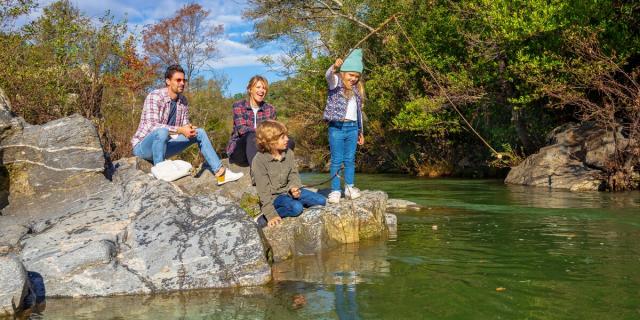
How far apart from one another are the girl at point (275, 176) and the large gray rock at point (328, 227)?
0.47 ft

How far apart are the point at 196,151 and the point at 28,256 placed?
41.3 ft

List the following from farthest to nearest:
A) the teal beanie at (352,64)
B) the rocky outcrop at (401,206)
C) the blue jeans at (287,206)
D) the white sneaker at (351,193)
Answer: the rocky outcrop at (401,206)
the white sneaker at (351,193)
the teal beanie at (352,64)
the blue jeans at (287,206)

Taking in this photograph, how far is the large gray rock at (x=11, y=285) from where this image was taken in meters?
4.07

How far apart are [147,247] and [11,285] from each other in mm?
1109

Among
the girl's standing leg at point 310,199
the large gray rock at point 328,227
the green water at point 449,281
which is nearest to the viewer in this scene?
the green water at point 449,281

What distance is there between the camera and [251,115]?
25.3 ft

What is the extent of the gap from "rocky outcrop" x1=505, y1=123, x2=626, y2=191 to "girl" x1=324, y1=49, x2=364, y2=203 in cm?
749

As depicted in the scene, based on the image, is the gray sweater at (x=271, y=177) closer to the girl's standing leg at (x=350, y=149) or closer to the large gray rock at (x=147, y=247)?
the large gray rock at (x=147, y=247)

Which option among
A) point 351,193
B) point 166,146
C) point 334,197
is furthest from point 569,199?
point 166,146

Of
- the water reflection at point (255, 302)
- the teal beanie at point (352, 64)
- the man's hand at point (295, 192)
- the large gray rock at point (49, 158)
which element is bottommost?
the water reflection at point (255, 302)

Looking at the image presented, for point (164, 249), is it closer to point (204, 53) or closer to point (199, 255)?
point (199, 255)

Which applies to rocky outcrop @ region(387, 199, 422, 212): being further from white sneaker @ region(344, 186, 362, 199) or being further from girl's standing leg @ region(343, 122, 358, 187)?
girl's standing leg @ region(343, 122, 358, 187)

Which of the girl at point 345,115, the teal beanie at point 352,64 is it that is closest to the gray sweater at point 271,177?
the girl at point 345,115

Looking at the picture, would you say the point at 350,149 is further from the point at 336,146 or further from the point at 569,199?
the point at 569,199
